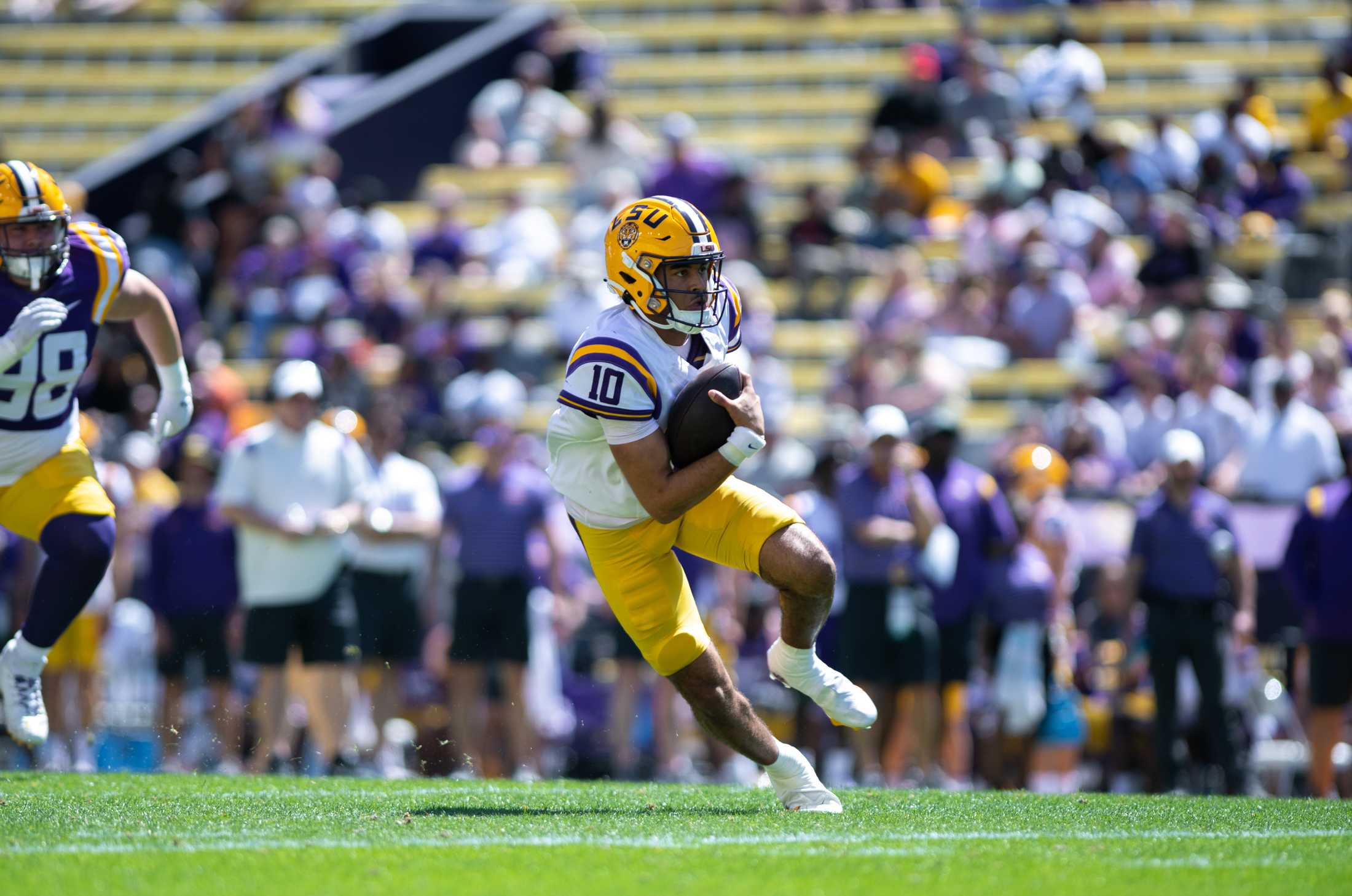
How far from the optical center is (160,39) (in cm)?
1809

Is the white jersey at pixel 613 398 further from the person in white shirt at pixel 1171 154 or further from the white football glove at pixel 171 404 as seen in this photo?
the person in white shirt at pixel 1171 154

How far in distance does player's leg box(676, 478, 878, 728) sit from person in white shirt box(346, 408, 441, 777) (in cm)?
442

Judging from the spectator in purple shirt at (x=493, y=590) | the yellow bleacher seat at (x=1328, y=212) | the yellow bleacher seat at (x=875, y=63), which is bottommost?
the spectator in purple shirt at (x=493, y=590)

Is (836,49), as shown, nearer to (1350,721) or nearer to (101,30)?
(101,30)

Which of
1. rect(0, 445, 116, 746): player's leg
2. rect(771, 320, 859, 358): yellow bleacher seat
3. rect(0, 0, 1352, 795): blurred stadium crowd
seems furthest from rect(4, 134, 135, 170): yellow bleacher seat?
rect(0, 445, 116, 746): player's leg

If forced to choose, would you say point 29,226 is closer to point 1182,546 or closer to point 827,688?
point 827,688

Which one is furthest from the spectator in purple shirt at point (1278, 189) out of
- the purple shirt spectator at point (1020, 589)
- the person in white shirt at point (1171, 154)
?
the purple shirt spectator at point (1020, 589)

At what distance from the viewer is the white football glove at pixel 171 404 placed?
6.55 m

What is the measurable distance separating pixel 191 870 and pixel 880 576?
537cm

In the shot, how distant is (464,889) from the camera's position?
159 inches

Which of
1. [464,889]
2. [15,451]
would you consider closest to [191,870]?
[464,889]

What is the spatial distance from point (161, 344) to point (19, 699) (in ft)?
4.57

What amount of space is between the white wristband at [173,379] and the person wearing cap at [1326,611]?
524 cm

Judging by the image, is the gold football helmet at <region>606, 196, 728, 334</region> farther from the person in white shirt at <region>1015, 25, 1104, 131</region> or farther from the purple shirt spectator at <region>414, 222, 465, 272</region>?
the person in white shirt at <region>1015, 25, 1104, 131</region>
